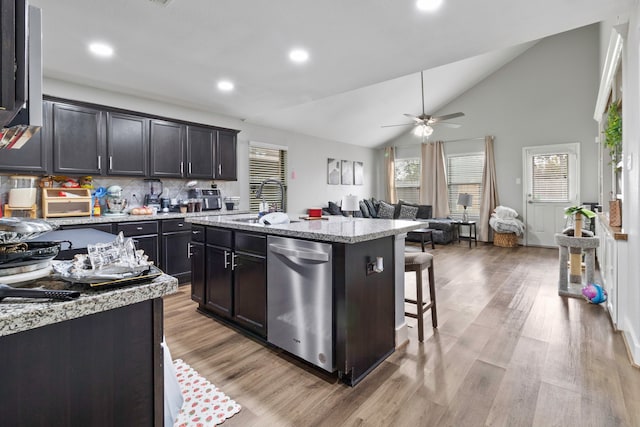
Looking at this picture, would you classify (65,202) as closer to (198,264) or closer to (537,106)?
(198,264)

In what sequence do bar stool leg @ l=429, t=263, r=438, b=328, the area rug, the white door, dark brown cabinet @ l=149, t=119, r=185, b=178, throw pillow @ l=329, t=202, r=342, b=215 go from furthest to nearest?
throw pillow @ l=329, t=202, r=342, b=215 → the white door → dark brown cabinet @ l=149, t=119, r=185, b=178 → bar stool leg @ l=429, t=263, r=438, b=328 → the area rug

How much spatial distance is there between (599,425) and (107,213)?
189 inches

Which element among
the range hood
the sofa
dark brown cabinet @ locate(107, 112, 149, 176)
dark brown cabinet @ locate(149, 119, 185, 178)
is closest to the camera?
the range hood

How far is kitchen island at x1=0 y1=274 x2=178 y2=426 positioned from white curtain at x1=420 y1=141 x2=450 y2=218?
796 centimetres

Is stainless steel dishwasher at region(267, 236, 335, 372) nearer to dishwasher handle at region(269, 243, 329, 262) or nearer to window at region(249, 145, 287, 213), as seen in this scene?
dishwasher handle at region(269, 243, 329, 262)

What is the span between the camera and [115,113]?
12.8 ft

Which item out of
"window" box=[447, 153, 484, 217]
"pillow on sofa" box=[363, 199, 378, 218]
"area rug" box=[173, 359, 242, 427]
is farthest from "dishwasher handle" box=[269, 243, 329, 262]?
"window" box=[447, 153, 484, 217]

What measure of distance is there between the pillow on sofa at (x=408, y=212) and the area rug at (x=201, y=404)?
6544 mm

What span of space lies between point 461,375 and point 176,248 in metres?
3.47

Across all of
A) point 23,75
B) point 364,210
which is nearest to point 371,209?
point 364,210

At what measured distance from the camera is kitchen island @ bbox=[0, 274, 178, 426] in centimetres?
70

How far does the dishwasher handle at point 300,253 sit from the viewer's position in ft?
6.47

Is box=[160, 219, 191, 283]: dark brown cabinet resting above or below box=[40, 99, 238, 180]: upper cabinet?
below

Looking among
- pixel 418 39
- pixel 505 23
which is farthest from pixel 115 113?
pixel 505 23
